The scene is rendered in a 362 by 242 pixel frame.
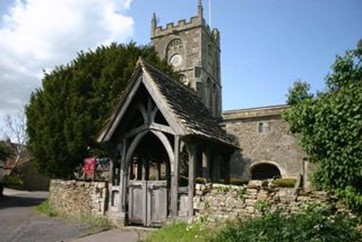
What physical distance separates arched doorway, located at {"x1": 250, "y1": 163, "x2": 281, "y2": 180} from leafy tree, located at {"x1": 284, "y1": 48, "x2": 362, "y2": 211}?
715 inches

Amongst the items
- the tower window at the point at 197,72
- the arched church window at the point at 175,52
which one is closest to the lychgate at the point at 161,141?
the tower window at the point at 197,72

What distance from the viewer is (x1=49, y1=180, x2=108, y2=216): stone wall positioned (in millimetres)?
13430

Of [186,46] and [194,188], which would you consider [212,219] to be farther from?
[186,46]

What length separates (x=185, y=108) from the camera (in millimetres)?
12867

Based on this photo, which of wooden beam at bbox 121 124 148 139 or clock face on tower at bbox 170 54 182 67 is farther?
clock face on tower at bbox 170 54 182 67

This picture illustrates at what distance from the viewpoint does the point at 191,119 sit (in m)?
12.3

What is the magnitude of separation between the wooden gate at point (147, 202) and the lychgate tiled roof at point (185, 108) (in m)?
1.99

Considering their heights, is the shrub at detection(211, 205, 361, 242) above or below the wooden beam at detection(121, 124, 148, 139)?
below

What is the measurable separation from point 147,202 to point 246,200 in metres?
3.44

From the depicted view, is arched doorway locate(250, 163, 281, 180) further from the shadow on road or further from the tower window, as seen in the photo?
the tower window

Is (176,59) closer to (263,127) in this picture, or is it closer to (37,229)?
(263,127)

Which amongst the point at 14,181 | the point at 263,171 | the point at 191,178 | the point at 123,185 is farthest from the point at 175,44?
the point at 191,178

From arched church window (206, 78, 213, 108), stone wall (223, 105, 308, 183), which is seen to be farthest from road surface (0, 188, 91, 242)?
arched church window (206, 78, 213, 108)

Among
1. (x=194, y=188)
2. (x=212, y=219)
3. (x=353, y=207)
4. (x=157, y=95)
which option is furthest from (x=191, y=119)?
(x=353, y=207)
